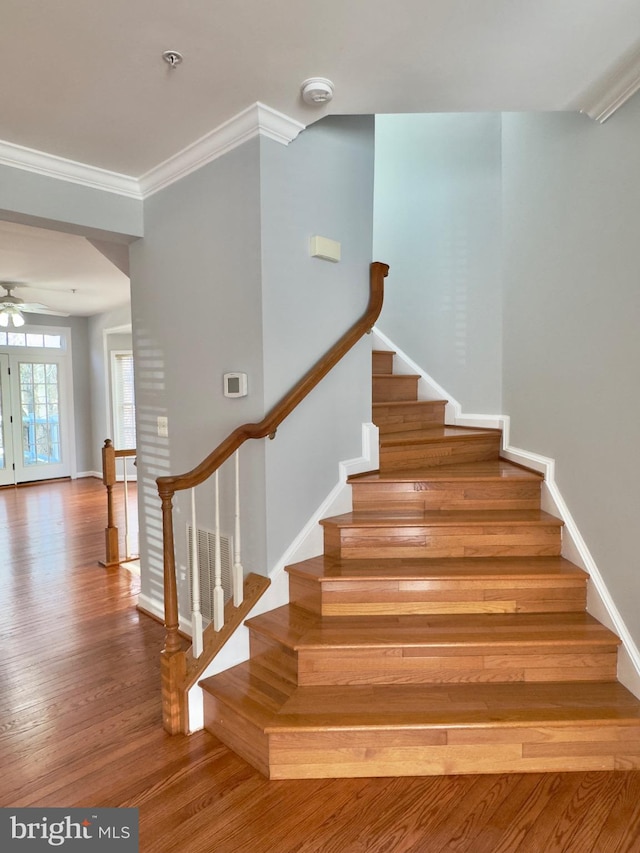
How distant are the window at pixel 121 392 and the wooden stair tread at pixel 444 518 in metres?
6.30

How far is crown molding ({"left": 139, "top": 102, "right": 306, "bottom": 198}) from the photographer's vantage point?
2.26 meters

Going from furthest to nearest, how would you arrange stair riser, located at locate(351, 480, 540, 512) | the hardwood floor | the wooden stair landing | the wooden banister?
stair riser, located at locate(351, 480, 540, 512)
the wooden banister
the wooden stair landing
the hardwood floor

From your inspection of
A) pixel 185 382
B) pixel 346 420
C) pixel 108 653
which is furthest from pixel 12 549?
pixel 346 420

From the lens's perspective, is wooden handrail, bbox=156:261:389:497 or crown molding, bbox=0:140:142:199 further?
crown molding, bbox=0:140:142:199

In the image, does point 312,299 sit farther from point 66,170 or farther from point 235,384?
point 66,170

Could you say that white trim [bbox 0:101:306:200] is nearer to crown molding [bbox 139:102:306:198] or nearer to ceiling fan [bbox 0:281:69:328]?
crown molding [bbox 139:102:306:198]

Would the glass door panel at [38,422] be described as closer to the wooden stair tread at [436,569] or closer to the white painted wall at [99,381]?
the white painted wall at [99,381]

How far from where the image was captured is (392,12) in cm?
165

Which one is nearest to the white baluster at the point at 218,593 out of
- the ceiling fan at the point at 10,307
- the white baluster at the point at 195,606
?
the white baluster at the point at 195,606

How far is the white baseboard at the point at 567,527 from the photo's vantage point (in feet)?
6.64

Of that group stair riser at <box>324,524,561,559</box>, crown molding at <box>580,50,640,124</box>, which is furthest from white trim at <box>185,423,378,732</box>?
crown molding at <box>580,50,640,124</box>

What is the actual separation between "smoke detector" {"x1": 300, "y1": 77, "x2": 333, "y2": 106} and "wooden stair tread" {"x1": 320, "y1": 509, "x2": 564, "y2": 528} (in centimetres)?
192

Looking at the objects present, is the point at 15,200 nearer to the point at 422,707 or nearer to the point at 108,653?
the point at 108,653

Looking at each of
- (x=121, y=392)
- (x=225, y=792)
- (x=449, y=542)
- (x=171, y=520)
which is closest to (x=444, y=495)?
(x=449, y=542)
